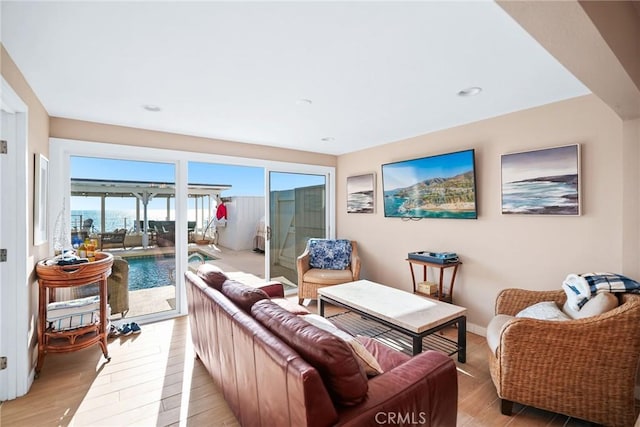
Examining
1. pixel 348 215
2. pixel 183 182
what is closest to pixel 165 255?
pixel 183 182

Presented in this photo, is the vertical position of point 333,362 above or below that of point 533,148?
below

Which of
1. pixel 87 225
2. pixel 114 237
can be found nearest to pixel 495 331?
pixel 114 237

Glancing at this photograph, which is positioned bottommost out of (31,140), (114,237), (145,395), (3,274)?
(145,395)

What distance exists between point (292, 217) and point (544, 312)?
3.43 metres

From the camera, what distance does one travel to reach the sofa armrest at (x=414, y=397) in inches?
43.0

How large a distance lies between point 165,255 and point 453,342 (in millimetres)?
3475

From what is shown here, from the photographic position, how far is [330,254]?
171 inches

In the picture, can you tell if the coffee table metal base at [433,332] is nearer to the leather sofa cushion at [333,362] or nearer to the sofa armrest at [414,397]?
the sofa armrest at [414,397]

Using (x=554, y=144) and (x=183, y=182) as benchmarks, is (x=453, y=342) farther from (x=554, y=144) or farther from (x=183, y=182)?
(x=183, y=182)

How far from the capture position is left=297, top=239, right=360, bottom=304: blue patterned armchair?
12.9 feet

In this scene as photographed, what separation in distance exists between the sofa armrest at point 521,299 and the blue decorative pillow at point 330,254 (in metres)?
2.13

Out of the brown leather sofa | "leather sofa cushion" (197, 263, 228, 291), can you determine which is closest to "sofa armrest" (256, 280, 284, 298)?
"leather sofa cushion" (197, 263, 228, 291)

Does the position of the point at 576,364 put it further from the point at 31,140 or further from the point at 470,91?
the point at 31,140

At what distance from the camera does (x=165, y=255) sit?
3719 mm
